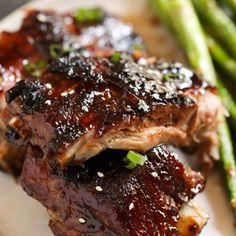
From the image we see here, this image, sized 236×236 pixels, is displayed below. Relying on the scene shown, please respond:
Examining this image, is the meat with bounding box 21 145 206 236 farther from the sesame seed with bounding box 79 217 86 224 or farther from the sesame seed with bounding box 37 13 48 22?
the sesame seed with bounding box 37 13 48 22

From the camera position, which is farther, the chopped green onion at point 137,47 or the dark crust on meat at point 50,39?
the chopped green onion at point 137,47

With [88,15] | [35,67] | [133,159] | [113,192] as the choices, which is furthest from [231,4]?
[113,192]

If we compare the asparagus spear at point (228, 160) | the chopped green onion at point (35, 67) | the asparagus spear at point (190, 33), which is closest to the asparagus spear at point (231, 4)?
the asparagus spear at point (190, 33)

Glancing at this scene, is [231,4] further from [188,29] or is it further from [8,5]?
[8,5]

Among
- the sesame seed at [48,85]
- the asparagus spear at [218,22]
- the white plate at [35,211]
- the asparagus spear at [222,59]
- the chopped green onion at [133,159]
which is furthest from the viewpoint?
the asparagus spear at [218,22]

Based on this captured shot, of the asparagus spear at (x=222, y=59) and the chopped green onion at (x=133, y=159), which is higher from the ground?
the chopped green onion at (x=133, y=159)

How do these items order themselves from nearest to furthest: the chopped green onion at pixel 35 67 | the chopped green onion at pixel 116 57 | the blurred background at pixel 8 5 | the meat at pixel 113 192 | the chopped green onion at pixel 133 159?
1. the meat at pixel 113 192
2. the chopped green onion at pixel 133 159
3. the chopped green onion at pixel 116 57
4. the chopped green onion at pixel 35 67
5. the blurred background at pixel 8 5

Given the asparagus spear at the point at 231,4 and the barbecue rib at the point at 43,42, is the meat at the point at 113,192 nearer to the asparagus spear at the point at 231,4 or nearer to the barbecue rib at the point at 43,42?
the barbecue rib at the point at 43,42
